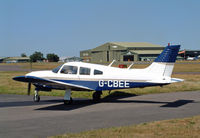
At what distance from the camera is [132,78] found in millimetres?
14516

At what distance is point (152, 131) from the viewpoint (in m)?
8.59

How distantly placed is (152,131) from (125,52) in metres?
108

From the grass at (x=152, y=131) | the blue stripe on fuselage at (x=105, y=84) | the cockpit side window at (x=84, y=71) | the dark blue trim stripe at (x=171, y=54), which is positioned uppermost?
the dark blue trim stripe at (x=171, y=54)

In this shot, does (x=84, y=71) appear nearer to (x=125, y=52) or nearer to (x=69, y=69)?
(x=69, y=69)

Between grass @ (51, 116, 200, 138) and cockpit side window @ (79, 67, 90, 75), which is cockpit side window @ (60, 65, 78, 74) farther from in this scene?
grass @ (51, 116, 200, 138)

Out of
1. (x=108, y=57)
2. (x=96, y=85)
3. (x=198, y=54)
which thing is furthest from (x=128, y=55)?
→ (x=96, y=85)

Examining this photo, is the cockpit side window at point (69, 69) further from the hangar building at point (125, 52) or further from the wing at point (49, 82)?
the hangar building at point (125, 52)

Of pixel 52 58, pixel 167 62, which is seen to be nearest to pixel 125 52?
pixel 52 58

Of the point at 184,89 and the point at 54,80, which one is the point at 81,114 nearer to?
the point at 54,80

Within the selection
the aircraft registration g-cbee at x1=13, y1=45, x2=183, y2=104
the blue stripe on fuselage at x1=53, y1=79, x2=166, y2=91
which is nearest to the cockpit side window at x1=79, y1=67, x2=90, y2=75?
the aircraft registration g-cbee at x1=13, y1=45, x2=183, y2=104

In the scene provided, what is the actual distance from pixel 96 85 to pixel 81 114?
10.2 feet

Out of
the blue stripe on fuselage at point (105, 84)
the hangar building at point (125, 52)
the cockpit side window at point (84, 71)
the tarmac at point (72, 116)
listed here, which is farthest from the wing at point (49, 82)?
the hangar building at point (125, 52)

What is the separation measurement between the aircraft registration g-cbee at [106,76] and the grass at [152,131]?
453 centimetres

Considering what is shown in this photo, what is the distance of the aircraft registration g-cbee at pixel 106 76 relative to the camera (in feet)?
46.5
